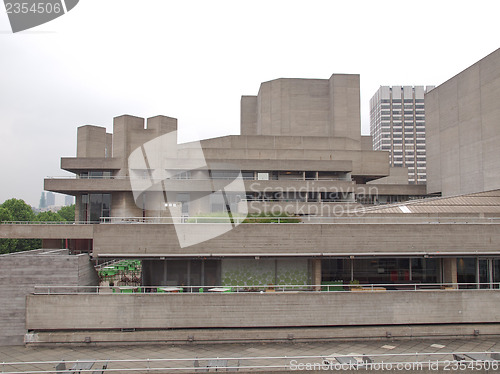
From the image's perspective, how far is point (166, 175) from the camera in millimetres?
45094

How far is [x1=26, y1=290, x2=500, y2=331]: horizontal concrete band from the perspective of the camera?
61.6ft

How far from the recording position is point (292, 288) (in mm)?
21000

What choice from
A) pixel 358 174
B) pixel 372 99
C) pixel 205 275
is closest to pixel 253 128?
pixel 358 174

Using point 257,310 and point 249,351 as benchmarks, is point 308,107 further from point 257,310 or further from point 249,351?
point 249,351

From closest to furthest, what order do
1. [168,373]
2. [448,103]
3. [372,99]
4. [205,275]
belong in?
[168,373], [205,275], [448,103], [372,99]

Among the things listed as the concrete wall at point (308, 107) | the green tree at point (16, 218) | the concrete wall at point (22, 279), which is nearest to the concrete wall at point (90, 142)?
the green tree at point (16, 218)

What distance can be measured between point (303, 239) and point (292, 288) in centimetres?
278

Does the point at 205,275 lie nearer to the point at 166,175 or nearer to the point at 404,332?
the point at 404,332

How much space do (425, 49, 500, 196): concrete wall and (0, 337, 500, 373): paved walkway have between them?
27.6m

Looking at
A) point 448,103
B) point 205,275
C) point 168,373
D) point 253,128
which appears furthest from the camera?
point 253,128

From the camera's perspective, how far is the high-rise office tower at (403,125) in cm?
14900

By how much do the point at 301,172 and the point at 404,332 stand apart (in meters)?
28.8
